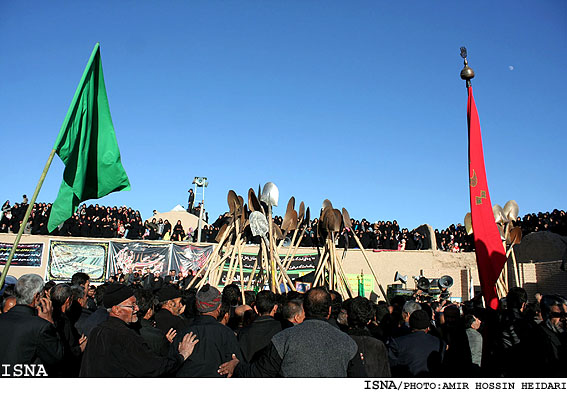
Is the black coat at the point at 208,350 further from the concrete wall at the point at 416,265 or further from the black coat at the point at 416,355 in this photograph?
the concrete wall at the point at 416,265

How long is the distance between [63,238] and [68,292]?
13170 mm

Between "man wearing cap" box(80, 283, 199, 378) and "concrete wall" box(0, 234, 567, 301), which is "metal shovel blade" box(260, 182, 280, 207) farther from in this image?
"concrete wall" box(0, 234, 567, 301)

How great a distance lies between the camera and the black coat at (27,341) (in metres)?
3.08

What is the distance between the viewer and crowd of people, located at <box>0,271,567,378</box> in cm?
281

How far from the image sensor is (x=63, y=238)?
16.3 m

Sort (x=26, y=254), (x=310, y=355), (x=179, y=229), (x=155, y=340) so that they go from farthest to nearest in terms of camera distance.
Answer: (x=179, y=229)
(x=26, y=254)
(x=155, y=340)
(x=310, y=355)

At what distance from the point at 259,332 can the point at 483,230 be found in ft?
11.0

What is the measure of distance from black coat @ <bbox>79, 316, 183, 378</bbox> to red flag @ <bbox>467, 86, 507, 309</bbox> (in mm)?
4208

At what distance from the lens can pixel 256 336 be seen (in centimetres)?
415

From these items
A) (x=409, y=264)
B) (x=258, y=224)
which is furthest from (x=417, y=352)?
(x=409, y=264)

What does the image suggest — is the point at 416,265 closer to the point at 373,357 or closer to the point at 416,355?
the point at 416,355

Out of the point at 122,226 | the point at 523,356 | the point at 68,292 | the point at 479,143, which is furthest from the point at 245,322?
the point at 122,226

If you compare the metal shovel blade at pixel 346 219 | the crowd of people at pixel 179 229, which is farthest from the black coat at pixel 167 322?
the crowd of people at pixel 179 229
